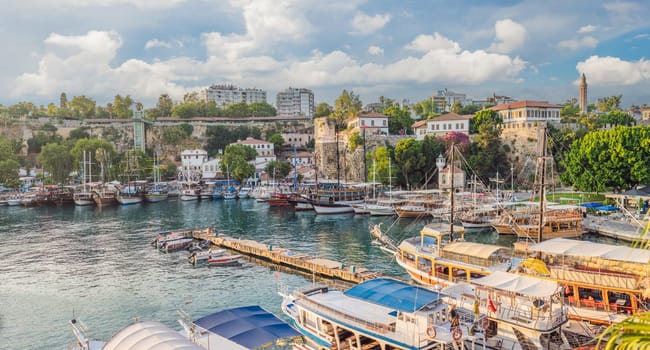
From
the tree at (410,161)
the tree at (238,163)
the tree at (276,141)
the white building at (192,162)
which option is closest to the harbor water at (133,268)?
the tree at (410,161)

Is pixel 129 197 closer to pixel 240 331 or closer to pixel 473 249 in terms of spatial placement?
pixel 473 249

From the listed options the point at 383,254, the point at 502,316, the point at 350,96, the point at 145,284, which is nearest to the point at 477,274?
the point at 502,316

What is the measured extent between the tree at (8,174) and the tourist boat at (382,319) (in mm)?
84006

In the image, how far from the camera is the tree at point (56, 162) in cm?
8794

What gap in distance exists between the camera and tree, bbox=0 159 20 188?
8425 cm

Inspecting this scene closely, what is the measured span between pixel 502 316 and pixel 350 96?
101430mm

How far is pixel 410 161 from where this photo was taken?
69062mm

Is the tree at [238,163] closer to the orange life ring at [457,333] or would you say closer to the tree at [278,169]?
the tree at [278,169]

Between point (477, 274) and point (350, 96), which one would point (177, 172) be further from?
point (477, 274)

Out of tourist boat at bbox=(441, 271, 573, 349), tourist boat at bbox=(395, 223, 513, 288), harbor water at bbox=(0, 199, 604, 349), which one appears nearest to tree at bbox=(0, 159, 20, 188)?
harbor water at bbox=(0, 199, 604, 349)

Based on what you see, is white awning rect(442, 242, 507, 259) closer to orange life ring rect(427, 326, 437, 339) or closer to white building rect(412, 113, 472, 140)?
orange life ring rect(427, 326, 437, 339)

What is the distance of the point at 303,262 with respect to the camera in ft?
103

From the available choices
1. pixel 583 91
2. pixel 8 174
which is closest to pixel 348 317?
pixel 8 174

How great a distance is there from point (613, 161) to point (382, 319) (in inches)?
1642
